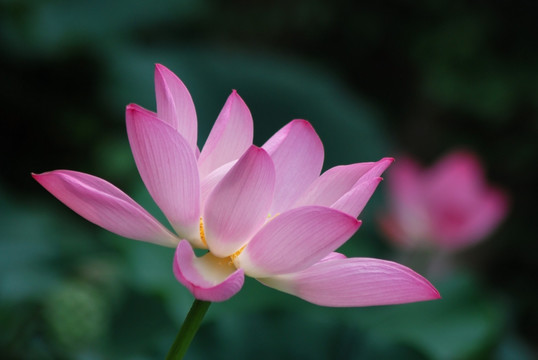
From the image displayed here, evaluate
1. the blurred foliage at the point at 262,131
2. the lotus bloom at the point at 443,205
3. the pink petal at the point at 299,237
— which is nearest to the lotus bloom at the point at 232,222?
the pink petal at the point at 299,237

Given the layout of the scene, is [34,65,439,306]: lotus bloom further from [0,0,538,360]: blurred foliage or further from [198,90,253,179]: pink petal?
[0,0,538,360]: blurred foliage

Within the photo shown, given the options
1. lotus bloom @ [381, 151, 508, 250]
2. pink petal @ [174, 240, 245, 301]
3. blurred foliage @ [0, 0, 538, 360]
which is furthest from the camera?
lotus bloom @ [381, 151, 508, 250]

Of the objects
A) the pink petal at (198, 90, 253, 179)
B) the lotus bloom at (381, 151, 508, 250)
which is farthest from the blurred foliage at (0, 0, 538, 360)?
the pink petal at (198, 90, 253, 179)

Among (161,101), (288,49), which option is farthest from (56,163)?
(161,101)

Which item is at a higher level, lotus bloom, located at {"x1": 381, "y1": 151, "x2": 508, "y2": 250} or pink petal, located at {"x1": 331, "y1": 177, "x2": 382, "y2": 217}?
pink petal, located at {"x1": 331, "y1": 177, "x2": 382, "y2": 217}

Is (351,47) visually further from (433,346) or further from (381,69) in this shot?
(433,346)

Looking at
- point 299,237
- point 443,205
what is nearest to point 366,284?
point 299,237

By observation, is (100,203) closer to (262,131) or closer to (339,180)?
(339,180)

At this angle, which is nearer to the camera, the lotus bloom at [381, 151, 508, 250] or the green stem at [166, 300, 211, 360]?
the green stem at [166, 300, 211, 360]
